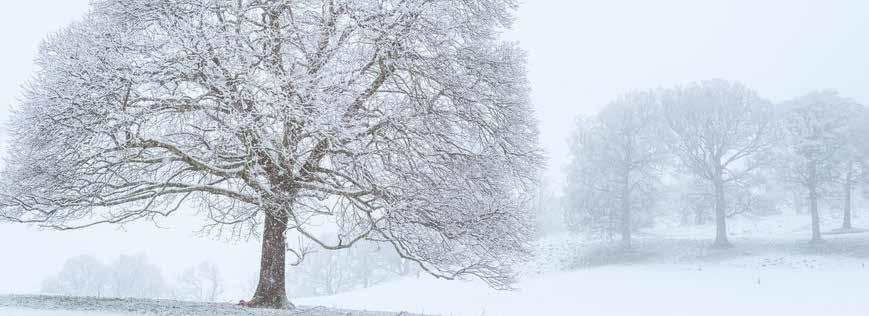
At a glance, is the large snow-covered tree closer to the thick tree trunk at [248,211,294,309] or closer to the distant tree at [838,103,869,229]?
the thick tree trunk at [248,211,294,309]

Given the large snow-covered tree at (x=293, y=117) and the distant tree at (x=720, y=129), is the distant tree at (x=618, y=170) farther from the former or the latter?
the large snow-covered tree at (x=293, y=117)

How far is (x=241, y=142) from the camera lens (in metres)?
→ 9.01

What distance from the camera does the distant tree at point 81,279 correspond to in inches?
2167

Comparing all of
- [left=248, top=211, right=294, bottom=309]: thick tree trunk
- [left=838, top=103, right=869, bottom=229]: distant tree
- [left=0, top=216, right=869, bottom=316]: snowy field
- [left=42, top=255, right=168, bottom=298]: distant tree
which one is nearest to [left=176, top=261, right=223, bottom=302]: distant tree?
[left=42, top=255, right=168, bottom=298]: distant tree

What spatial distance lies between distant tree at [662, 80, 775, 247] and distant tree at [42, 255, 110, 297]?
52.0m

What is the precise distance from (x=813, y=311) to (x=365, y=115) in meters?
20.5

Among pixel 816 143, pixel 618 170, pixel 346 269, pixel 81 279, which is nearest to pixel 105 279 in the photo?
pixel 81 279

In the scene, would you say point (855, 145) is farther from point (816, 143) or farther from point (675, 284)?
point (675, 284)

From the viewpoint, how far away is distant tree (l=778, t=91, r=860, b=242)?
34281mm

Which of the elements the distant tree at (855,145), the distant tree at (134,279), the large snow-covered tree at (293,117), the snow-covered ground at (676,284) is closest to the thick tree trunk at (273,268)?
the large snow-covered tree at (293,117)

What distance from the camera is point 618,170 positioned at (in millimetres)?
38438

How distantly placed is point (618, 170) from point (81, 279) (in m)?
50.1

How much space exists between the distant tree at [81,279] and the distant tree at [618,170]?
1764 inches

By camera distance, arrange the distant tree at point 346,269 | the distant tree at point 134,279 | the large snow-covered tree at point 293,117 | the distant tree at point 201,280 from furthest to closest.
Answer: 1. the distant tree at point 134,279
2. the distant tree at point 201,280
3. the distant tree at point 346,269
4. the large snow-covered tree at point 293,117
